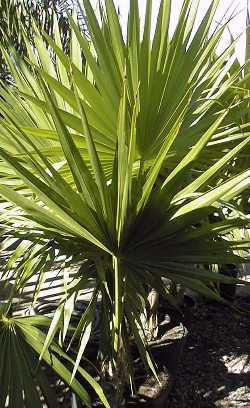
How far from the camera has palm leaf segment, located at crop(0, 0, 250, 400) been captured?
1037 millimetres

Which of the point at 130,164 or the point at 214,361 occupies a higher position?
the point at 130,164

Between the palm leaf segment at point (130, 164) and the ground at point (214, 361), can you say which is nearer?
the palm leaf segment at point (130, 164)

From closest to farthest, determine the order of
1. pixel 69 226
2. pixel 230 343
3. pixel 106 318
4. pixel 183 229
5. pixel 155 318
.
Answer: pixel 69 226 → pixel 183 229 → pixel 106 318 → pixel 155 318 → pixel 230 343

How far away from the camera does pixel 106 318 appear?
4.27 ft

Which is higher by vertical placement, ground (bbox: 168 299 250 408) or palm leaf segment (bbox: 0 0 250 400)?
palm leaf segment (bbox: 0 0 250 400)

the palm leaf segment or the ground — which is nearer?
the palm leaf segment

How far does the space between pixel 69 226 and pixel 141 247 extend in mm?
222

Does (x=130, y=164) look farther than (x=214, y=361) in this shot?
No

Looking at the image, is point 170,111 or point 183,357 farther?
point 183,357

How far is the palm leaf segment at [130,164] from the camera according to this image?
3.40 ft

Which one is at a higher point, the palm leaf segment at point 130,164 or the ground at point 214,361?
the palm leaf segment at point 130,164

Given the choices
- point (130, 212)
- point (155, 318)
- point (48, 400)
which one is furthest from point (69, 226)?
point (155, 318)

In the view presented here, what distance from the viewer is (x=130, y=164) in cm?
102

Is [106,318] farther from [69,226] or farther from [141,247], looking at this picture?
[69,226]
